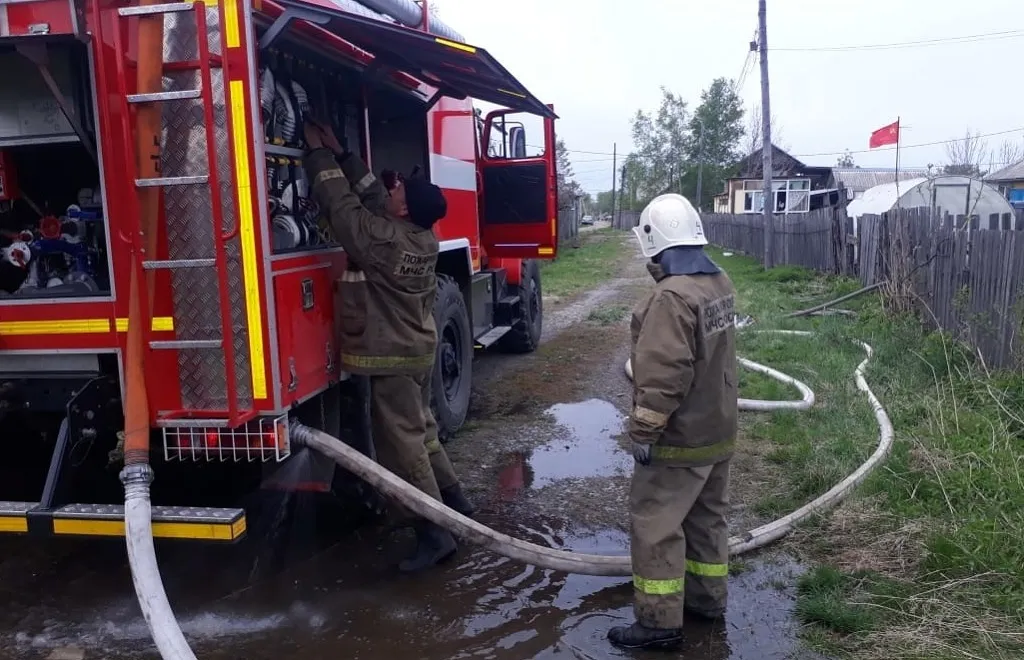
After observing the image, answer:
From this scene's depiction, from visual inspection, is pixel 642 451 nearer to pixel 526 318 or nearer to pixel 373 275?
pixel 373 275

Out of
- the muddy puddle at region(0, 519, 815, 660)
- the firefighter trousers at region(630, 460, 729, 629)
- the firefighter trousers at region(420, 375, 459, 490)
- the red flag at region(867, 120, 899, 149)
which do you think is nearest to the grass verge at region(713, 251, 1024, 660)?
the muddy puddle at region(0, 519, 815, 660)

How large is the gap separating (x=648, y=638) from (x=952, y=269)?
20.1 ft

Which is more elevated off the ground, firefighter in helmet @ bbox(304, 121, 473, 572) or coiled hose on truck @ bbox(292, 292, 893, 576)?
firefighter in helmet @ bbox(304, 121, 473, 572)

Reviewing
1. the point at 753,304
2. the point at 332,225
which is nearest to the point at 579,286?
the point at 753,304

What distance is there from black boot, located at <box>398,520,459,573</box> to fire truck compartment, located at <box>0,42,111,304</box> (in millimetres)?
1797

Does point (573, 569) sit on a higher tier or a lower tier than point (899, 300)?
lower

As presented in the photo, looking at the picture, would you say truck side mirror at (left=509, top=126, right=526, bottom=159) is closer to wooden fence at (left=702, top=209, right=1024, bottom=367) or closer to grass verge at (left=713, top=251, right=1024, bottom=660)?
grass verge at (left=713, top=251, right=1024, bottom=660)

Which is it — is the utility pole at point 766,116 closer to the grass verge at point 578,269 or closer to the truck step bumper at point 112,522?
the grass verge at point 578,269

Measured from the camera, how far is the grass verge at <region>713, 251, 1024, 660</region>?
3182 millimetres

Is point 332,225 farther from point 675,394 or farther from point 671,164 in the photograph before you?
point 671,164

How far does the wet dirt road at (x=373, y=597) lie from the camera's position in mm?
3248

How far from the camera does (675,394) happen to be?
10.1ft

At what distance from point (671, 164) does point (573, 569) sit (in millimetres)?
62309

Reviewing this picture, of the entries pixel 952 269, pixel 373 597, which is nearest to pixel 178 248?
pixel 373 597
